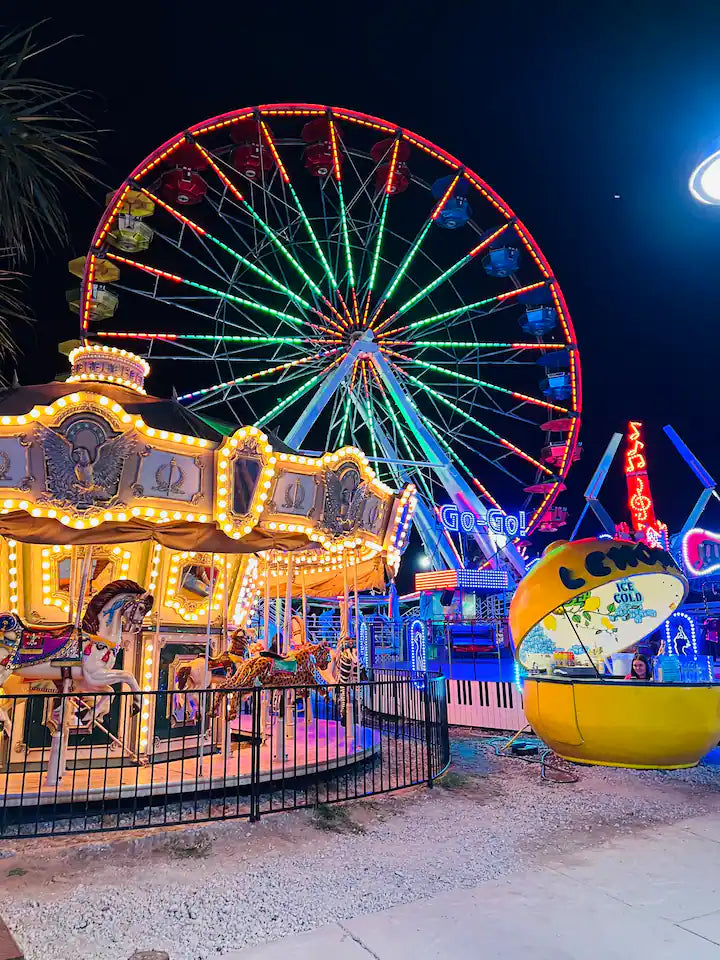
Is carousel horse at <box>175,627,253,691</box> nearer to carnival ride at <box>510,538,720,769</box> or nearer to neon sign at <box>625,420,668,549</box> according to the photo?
carnival ride at <box>510,538,720,769</box>

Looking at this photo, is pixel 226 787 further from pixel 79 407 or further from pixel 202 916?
pixel 79 407

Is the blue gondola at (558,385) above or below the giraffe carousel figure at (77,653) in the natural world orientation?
above

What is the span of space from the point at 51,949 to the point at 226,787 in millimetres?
2867

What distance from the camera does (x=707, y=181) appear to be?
254cm

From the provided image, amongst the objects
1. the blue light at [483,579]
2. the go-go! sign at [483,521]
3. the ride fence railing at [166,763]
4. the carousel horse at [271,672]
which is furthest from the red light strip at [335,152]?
the blue light at [483,579]

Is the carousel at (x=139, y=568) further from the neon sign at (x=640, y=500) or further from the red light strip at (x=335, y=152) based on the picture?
the neon sign at (x=640, y=500)

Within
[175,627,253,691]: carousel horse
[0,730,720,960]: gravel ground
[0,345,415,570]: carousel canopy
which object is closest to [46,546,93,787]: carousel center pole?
[0,345,415,570]: carousel canopy

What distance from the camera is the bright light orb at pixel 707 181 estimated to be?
98.7 inches

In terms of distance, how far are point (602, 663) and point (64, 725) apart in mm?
7207

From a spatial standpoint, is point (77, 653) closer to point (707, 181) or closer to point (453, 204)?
point (707, 181)

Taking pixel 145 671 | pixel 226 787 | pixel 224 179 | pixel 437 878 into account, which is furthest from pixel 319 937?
pixel 224 179

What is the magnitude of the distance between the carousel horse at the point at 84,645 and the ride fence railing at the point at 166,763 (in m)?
0.22

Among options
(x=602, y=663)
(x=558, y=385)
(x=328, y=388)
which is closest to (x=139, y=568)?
(x=602, y=663)

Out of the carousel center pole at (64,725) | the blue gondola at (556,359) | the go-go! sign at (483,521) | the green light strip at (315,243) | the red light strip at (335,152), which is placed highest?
the red light strip at (335,152)
